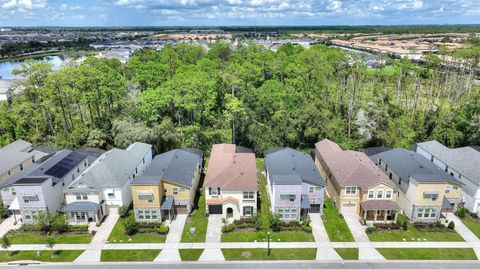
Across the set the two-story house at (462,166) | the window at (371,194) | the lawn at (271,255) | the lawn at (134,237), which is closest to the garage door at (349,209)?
the window at (371,194)

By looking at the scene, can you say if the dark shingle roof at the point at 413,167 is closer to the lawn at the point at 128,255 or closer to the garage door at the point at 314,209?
the garage door at the point at 314,209

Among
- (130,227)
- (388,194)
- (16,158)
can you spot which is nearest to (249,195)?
(130,227)

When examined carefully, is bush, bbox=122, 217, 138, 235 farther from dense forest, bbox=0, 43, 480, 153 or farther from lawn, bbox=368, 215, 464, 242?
lawn, bbox=368, 215, 464, 242

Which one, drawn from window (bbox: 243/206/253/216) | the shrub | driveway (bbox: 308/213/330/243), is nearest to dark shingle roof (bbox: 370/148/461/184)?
driveway (bbox: 308/213/330/243)

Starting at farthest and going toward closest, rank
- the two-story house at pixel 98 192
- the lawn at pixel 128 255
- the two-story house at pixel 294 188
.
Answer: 1. the two-story house at pixel 98 192
2. the two-story house at pixel 294 188
3. the lawn at pixel 128 255

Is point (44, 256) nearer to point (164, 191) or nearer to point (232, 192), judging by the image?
point (164, 191)
